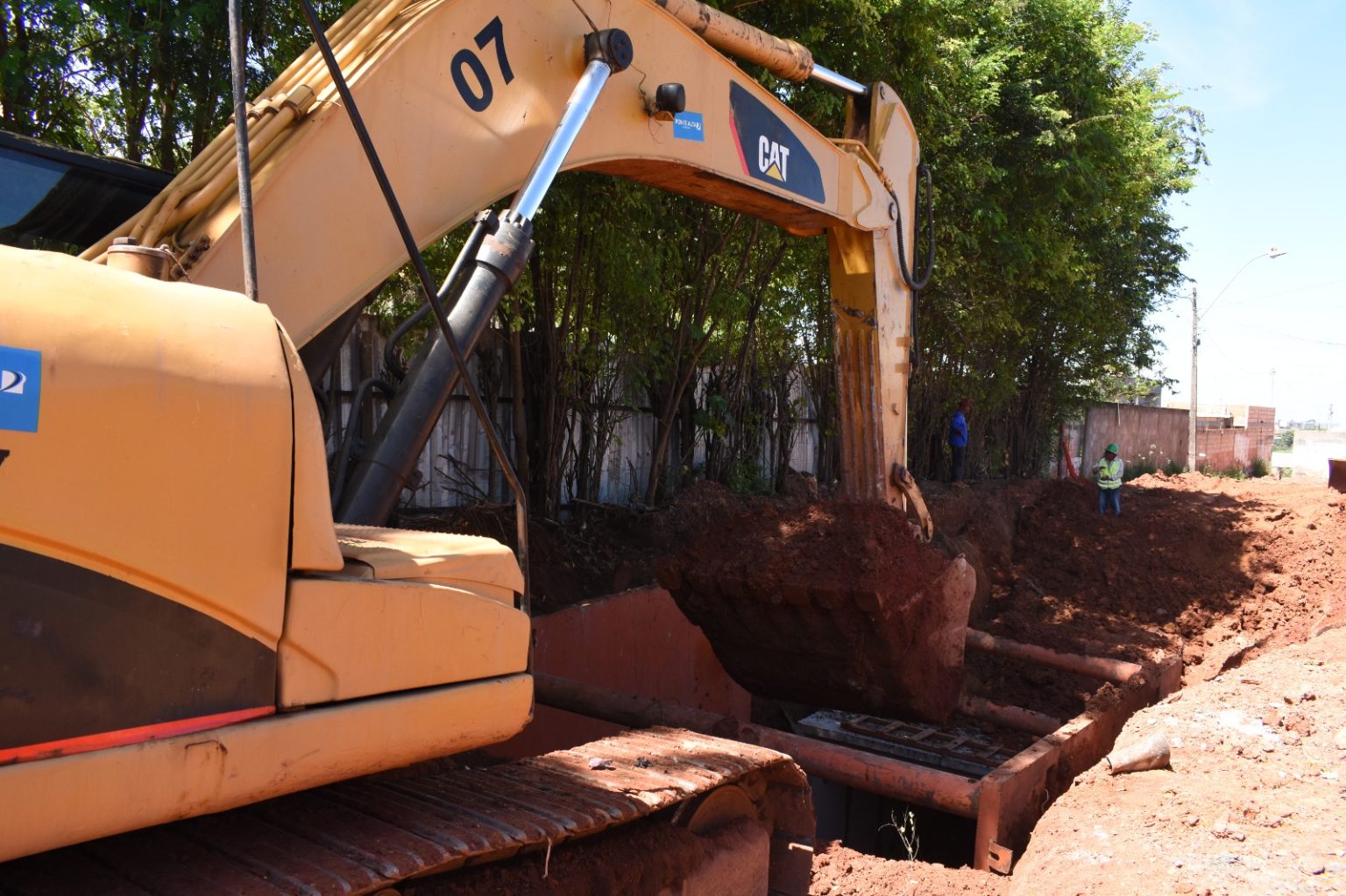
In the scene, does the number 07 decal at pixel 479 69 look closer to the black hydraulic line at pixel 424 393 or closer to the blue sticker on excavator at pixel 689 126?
the black hydraulic line at pixel 424 393

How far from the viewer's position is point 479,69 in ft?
11.7

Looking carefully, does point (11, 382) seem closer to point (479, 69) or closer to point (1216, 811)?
point (479, 69)

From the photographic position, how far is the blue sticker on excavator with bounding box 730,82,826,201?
204 inches

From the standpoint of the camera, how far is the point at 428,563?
2.39 meters

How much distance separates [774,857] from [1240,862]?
1.79m

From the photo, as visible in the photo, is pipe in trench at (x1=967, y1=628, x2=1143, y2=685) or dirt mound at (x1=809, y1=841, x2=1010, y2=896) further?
pipe in trench at (x1=967, y1=628, x2=1143, y2=685)

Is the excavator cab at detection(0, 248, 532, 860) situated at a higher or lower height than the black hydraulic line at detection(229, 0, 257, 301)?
lower

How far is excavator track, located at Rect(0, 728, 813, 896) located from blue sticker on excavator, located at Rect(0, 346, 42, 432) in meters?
0.89

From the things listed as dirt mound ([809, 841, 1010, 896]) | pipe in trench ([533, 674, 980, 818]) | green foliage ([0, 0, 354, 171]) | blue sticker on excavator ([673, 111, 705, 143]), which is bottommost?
dirt mound ([809, 841, 1010, 896])

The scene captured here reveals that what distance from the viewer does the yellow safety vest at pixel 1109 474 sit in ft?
45.4

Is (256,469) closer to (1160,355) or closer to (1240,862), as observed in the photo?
(1240,862)

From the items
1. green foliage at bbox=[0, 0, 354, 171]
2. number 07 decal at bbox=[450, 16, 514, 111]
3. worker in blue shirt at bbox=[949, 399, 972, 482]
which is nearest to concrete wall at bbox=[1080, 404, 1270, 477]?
worker in blue shirt at bbox=[949, 399, 972, 482]

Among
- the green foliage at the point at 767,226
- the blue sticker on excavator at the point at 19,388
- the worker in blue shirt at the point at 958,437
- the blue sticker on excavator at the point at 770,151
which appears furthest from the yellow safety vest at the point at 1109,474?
the blue sticker on excavator at the point at 19,388

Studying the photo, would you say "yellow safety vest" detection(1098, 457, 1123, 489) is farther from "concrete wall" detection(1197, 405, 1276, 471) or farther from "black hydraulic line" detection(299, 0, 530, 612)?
"concrete wall" detection(1197, 405, 1276, 471)
